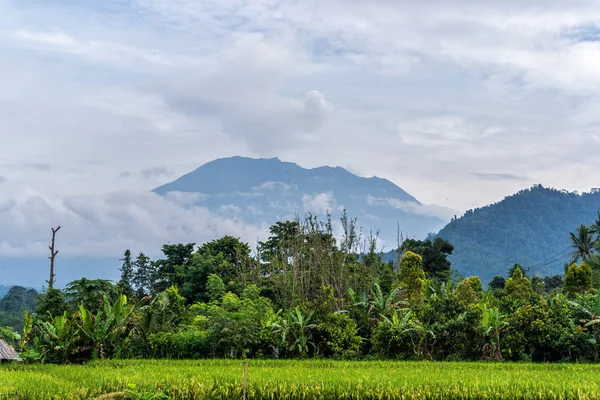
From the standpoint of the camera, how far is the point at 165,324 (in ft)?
65.6

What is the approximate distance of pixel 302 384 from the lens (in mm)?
12102

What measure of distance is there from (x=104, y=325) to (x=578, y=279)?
2637 centimetres

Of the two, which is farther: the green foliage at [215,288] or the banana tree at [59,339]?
the green foliage at [215,288]

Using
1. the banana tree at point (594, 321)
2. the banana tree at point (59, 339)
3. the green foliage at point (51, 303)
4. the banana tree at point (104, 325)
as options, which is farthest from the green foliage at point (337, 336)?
the green foliage at point (51, 303)

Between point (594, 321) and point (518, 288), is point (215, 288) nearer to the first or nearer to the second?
point (594, 321)

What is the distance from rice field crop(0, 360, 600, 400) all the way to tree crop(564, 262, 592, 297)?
21170 millimetres

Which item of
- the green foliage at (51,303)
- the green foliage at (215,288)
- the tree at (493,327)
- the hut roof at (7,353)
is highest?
the green foliage at (215,288)

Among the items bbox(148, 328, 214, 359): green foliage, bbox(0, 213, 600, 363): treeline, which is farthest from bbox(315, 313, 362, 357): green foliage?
bbox(148, 328, 214, 359): green foliage

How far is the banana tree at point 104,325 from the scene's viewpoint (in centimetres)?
1736

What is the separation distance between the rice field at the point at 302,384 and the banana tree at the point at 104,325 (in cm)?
305

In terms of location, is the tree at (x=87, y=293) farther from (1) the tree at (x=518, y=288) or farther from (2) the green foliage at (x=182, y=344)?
(1) the tree at (x=518, y=288)

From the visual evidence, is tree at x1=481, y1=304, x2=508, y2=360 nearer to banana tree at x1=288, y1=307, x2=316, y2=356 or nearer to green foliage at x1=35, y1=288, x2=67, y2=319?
banana tree at x1=288, y1=307, x2=316, y2=356

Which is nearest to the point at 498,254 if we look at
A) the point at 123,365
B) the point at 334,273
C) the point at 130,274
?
the point at 130,274

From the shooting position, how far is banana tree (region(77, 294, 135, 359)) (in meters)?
17.4
